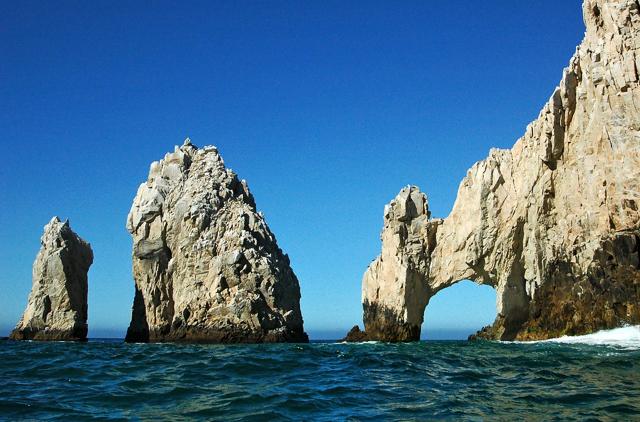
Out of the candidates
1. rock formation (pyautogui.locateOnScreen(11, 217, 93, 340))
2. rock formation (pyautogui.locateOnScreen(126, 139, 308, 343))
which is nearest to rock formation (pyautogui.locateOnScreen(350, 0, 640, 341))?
rock formation (pyautogui.locateOnScreen(126, 139, 308, 343))

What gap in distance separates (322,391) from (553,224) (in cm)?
3819

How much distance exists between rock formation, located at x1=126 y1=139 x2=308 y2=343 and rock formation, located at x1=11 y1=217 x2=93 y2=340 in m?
12.1

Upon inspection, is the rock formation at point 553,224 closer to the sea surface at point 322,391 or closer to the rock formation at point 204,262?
the rock formation at point 204,262

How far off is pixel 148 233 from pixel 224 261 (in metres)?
11.4

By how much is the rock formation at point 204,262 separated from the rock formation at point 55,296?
39.8 ft

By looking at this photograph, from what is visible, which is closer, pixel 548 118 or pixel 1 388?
pixel 1 388

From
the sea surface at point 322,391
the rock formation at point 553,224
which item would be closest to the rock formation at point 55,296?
the rock formation at point 553,224

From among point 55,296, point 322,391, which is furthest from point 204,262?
point 322,391

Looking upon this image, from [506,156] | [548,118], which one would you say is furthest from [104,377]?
[506,156]

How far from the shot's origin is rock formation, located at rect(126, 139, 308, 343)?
56.3 m

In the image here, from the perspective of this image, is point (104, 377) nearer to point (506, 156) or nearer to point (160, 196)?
point (506, 156)

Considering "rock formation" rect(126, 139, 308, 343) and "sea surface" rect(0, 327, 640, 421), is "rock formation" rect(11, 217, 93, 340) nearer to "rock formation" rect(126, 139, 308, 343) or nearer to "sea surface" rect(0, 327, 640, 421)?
"rock formation" rect(126, 139, 308, 343)

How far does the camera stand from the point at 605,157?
41.4 m

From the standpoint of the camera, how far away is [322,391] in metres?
13.7
